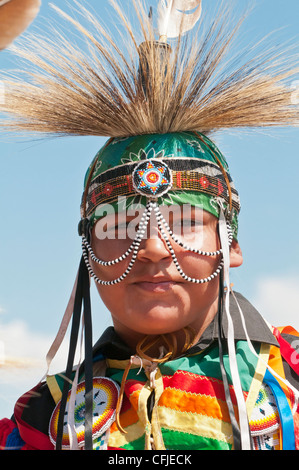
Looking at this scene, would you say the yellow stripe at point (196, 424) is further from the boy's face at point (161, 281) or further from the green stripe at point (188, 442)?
the boy's face at point (161, 281)

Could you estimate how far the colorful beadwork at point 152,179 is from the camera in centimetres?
241

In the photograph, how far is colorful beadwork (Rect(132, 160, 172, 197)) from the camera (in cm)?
241

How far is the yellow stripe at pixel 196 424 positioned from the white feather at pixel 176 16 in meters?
1.71

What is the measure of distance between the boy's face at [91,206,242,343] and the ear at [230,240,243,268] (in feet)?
0.65

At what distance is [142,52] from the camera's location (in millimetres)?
2707

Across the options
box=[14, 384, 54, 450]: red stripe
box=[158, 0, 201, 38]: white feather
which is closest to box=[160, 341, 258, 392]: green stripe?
box=[14, 384, 54, 450]: red stripe

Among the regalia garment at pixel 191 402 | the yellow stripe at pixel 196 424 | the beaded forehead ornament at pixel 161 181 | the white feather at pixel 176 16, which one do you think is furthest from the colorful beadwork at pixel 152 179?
the yellow stripe at pixel 196 424

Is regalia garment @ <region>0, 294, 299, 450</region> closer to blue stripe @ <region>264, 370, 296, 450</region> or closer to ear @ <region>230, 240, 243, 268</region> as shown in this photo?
blue stripe @ <region>264, 370, 296, 450</region>

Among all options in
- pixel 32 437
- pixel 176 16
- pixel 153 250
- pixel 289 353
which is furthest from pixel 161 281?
pixel 176 16
